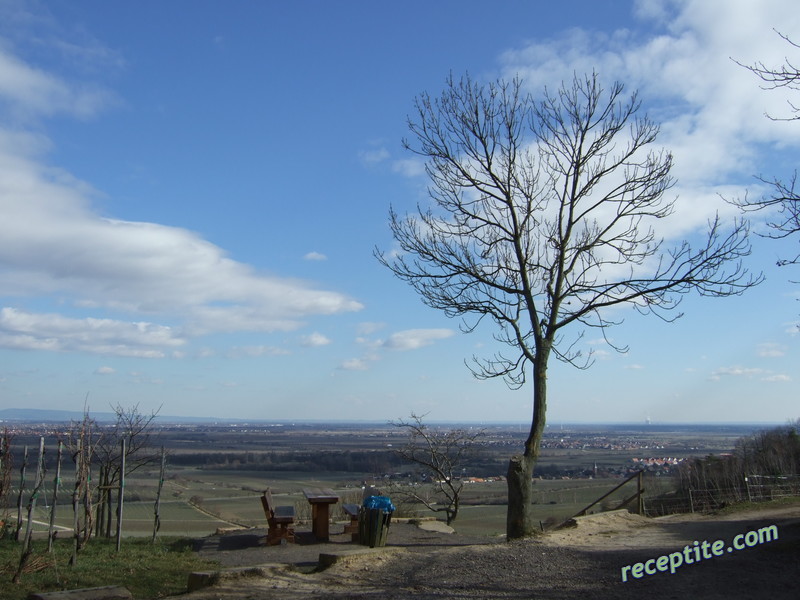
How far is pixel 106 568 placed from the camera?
10.2m

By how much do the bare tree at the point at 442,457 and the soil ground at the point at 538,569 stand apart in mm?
6339

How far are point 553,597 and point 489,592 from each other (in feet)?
2.39

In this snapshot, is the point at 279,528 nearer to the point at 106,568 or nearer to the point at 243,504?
the point at 106,568

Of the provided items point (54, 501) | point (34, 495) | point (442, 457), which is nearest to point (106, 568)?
point (54, 501)

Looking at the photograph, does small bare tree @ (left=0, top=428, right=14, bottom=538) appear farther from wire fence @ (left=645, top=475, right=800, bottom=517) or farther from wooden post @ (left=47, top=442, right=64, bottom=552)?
wire fence @ (left=645, top=475, right=800, bottom=517)

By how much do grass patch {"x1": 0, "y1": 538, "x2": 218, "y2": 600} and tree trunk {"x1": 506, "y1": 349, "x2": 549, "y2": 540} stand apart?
5.08 meters

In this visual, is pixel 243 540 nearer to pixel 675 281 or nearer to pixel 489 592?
pixel 489 592

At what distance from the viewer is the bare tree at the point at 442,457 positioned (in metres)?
18.8

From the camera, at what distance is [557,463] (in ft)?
299

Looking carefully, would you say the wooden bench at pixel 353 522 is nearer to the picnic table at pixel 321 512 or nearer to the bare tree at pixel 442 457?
the picnic table at pixel 321 512

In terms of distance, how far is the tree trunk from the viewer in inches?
455

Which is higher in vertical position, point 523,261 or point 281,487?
point 523,261

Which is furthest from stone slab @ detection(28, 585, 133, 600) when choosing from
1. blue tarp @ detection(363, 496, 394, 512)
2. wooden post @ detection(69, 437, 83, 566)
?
blue tarp @ detection(363, 496, 394, 512)

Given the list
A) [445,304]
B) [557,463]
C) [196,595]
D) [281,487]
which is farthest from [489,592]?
[557,463]
